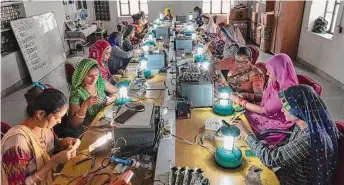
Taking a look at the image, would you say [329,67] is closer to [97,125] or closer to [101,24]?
[97,125]

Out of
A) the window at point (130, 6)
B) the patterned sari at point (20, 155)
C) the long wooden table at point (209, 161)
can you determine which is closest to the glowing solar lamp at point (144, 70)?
the long wooden table at point (209, 161)

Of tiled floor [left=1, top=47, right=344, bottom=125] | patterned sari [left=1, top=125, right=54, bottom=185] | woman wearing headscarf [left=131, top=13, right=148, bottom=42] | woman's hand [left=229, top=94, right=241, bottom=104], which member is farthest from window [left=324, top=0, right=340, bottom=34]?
patterned sari [left=1, top=125, right=54, bottom=185]

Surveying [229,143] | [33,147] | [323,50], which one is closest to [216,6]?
[323,50]

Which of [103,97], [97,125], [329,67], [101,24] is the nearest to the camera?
[97,125]

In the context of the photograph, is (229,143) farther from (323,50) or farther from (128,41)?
(323,50)

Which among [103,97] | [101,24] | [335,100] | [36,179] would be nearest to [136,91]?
[103,97]

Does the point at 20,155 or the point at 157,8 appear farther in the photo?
the point at 157,8

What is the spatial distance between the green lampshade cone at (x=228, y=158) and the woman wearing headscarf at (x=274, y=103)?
670mm

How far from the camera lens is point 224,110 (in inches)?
86.7

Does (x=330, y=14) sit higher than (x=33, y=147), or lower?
higher

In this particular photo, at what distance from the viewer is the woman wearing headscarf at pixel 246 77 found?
8.96 ft

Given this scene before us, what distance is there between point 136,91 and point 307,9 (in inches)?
→ 212

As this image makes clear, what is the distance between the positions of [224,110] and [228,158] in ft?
2.31

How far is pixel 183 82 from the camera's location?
2219 mm
